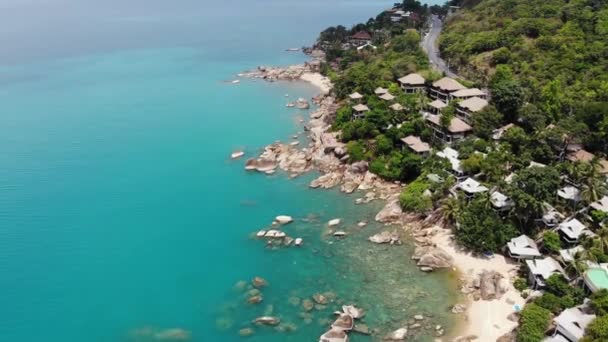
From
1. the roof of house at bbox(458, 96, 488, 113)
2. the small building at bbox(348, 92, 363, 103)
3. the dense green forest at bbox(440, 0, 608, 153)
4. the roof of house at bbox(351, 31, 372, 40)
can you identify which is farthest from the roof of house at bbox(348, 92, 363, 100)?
the roof of house at bbox(351, 31, 372, 40)

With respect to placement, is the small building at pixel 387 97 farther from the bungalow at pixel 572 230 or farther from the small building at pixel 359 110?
the bungalow at pixel 572 230

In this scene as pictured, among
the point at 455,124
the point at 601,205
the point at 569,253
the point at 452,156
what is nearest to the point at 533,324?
the point at 569,253

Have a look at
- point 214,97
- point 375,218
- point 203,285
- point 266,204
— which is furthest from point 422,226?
point 214,97

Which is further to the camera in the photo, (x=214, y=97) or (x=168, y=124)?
(x=214, y=97)

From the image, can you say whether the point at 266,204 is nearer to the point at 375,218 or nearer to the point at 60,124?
the point at 375,218

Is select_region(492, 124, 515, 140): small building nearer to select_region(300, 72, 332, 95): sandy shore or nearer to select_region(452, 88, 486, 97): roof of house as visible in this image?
select_region(452, 88, 486, 97): roof of house
